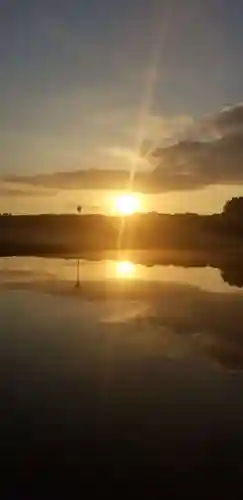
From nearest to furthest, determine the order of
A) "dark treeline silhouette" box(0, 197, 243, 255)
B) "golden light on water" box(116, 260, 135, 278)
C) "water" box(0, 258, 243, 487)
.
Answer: "water" box(0, 258, 243, 487) → "golden light on water" box(116, 260, 135, 278) → "dark treeline silhouette" box(0, 197, 243, 255)

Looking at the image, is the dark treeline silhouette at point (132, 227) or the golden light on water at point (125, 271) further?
the dark treeline silhouette at point (132, 227)

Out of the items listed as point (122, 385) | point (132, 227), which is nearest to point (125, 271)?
point (122, 385)

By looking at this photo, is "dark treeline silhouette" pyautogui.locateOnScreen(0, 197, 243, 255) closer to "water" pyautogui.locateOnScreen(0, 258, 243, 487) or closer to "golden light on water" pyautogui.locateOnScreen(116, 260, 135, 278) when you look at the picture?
"golden light on water" pyautogui.locateOnScreen(116, 260, 135, 278)

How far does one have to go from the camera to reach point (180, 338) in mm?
15938

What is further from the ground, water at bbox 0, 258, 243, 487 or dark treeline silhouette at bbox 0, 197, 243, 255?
dark treeline silhouette at bbox 0, 197, 243, 255

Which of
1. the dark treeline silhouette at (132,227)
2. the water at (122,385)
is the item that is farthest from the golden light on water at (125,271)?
the dark treeline silhouette at (132,227)

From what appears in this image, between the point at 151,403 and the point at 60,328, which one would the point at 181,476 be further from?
the point at 60,328

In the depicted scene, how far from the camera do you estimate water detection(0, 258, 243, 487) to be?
27.1 feet

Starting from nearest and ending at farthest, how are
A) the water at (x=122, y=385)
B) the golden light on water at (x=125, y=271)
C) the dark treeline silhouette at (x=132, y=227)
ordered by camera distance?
the water at (x=122, y=385), the golden light on water at (x=125, y=271), the dark treeline silhouette at (x=132, y=227)

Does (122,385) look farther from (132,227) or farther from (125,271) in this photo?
(132,227)

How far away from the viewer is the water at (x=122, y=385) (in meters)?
8.26

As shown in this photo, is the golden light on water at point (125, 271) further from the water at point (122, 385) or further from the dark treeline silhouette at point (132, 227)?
the dark treeline silhouette at point (132, 227)

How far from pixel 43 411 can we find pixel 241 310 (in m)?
12.2

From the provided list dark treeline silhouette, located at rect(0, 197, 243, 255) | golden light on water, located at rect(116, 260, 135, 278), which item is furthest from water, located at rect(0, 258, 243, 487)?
dark treeline silhouette, located at rect(0, 197, 243, 255)
